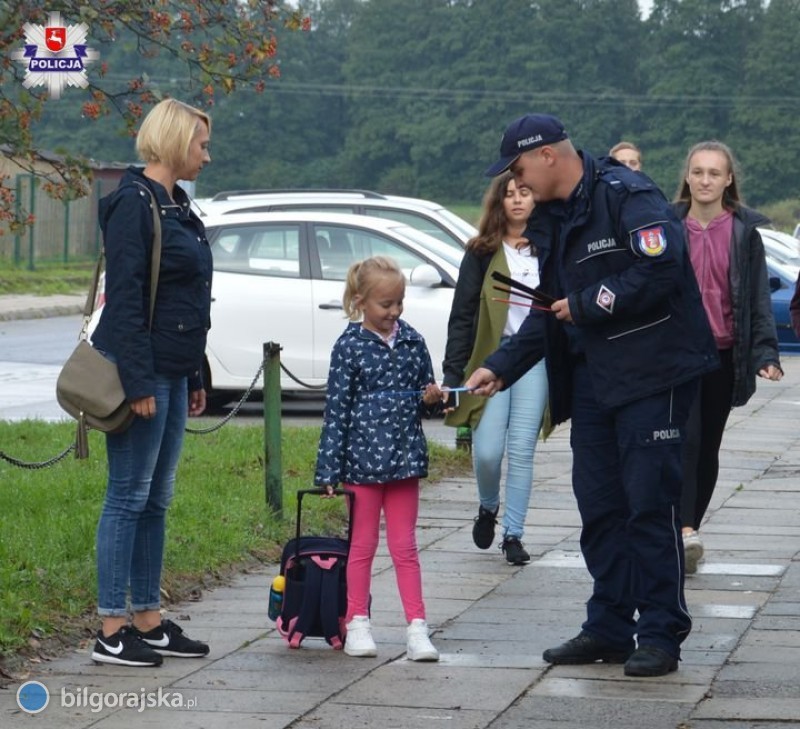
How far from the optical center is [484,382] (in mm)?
6070

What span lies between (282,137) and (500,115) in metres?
12.4

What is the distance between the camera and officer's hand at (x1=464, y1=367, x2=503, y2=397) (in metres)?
6.05

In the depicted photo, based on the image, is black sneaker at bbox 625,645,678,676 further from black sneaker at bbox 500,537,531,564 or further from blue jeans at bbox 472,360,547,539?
blue jeans at bbox 472,360,547,539

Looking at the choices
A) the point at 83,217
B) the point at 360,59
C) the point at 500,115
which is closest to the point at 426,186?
the point at 500,115

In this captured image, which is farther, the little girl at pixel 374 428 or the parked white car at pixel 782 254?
the parked white car at pixel 782 254

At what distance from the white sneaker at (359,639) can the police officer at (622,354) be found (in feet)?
2.11

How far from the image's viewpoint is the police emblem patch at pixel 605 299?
18.1 feet

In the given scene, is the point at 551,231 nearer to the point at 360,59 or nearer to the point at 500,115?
the point at 500,115

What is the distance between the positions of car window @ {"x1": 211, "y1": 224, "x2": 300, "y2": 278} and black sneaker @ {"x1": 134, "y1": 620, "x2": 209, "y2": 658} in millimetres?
8472

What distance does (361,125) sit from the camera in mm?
98562

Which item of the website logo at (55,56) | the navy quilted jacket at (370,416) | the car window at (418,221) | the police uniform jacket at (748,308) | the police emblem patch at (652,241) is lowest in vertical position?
the navy quilted jacket at (370,416)

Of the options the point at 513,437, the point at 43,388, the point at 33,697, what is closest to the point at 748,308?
the point at 513,437

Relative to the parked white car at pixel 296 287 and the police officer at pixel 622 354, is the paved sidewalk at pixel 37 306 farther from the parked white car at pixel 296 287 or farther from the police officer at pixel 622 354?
the police officer at pixel 622 354

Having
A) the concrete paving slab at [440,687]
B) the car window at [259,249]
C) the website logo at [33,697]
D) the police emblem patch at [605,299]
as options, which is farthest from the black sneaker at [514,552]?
the car window at [259,249]
